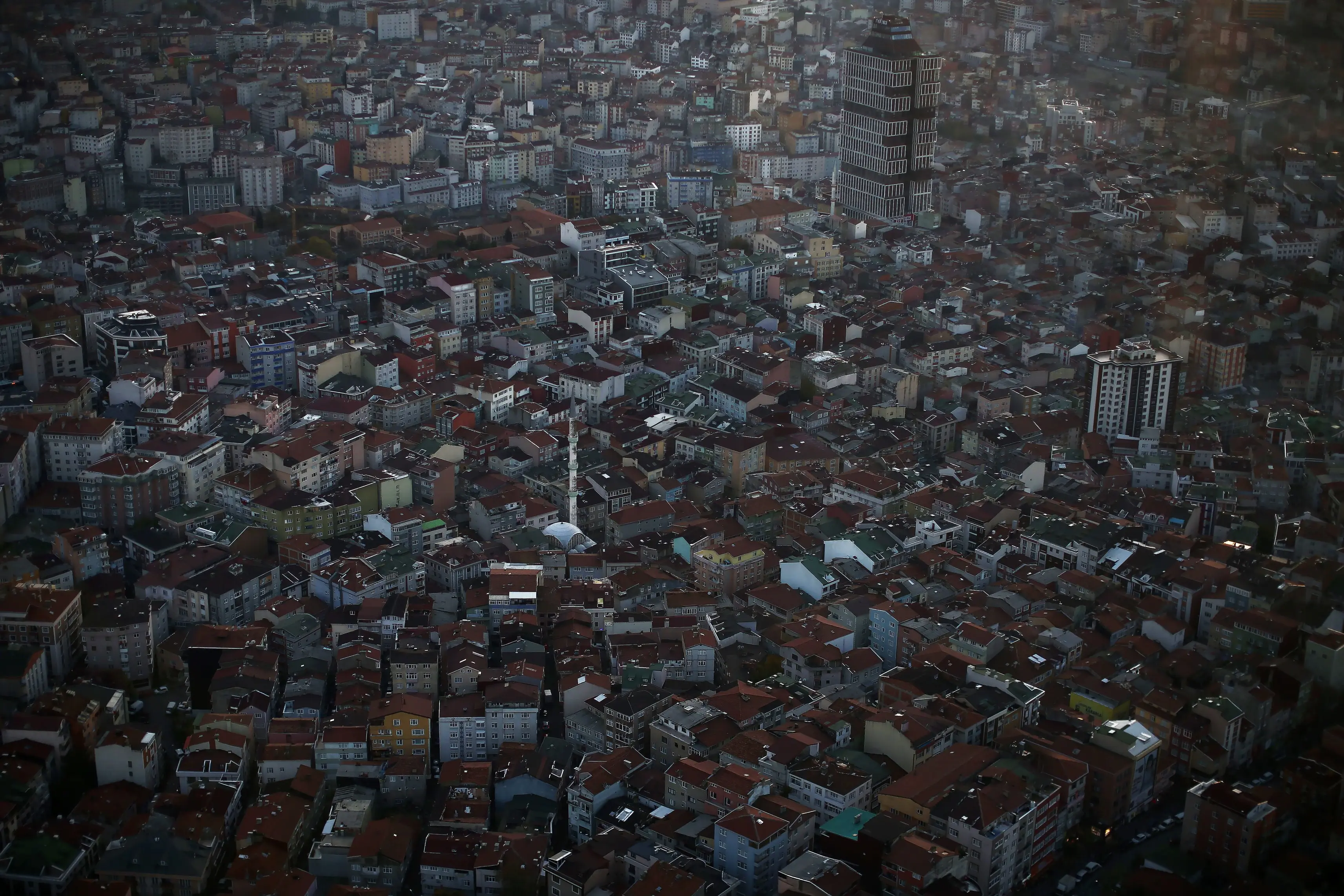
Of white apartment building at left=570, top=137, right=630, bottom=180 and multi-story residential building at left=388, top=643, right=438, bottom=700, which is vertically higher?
white apartment building at left=570, top=137, right=630, bottom=180

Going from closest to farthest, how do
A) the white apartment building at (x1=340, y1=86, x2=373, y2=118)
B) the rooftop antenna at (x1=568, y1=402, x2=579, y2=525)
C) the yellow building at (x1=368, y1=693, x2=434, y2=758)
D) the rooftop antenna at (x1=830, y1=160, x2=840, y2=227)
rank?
the yellow building at (x1=368, y1=693, x2=434, y2=758)
the rooftop antenna at (x1=568, y1=402, x2=579, y2=525)
the rooftop antenna at (x1=830, y1=160, x2=840, y2=227)
the white apartment building at (x1=340, y1=86, x2=373, y2=118)

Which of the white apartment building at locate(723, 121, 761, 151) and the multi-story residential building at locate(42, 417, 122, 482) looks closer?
the multi-story residential building at locate(42, 417, 122, 482)

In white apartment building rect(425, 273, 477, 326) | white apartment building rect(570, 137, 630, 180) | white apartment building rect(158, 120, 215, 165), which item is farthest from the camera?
white apartment building rect(570, 137, 630, 180)

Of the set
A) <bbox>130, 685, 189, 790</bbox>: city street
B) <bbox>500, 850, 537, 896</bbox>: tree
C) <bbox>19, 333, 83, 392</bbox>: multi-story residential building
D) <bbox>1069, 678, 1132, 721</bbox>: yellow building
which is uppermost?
<bbox>19, 333, 83, 392</bbox>: multi-story residential building

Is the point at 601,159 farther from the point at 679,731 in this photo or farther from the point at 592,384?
the point at 679,731

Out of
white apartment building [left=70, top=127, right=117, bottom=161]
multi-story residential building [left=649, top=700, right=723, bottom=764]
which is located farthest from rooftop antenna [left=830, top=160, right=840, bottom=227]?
multi-story residential building [left=649, top=700, right=723, bottom=764]

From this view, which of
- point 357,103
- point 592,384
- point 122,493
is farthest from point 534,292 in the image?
point 357,103

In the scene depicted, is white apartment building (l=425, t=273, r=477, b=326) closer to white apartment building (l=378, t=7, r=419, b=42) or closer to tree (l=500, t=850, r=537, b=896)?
tree (l=500, t=850, r=537, b=896)

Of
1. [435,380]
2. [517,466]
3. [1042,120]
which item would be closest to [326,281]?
[435,380]
